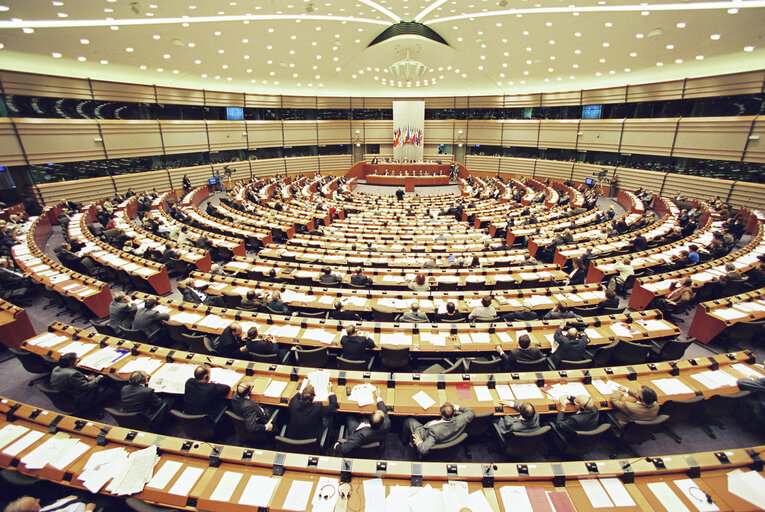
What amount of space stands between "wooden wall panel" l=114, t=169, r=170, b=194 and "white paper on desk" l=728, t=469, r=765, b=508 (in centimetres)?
A: 2764

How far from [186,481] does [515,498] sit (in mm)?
3671

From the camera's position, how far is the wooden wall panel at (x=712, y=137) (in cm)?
1647

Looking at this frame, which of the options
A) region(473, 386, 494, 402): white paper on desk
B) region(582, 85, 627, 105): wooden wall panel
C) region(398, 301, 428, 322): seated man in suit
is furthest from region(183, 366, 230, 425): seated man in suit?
region(582, 85, 627, 105): wooden wall panel

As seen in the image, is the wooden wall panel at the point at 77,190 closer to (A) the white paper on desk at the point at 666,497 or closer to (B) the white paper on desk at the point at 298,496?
(B) the white paper on desk at the point at 298,496

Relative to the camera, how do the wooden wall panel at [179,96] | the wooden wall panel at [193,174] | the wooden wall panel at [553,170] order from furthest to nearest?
the wooden wall panel at [553,170]
the wooden wall panel at [193,174]
the wooden wall panel at [179,96]

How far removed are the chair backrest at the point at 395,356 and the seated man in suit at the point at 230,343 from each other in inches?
Result: 106

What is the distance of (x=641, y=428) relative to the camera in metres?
4.23

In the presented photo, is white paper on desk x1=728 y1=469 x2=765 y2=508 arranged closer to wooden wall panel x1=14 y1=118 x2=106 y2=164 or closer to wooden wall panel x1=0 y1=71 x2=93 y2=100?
wooden wall panel x1=14 y1=118 x2=106 y2=164

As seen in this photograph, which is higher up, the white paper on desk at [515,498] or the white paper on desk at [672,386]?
the white paper on desk at [672,386]

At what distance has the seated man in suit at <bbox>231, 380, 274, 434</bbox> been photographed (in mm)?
4219

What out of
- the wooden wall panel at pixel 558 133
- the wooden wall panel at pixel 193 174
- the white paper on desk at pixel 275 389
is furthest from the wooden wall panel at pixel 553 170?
the white paper on desk at pixel 275 389

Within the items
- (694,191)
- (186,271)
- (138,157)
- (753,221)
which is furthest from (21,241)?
(694,191)

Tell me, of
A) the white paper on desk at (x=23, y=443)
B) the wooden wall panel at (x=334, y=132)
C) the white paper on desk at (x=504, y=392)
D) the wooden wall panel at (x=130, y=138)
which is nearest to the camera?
the white paper on desk at (x=23, y=443)

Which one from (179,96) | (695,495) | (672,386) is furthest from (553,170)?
(179,96)
